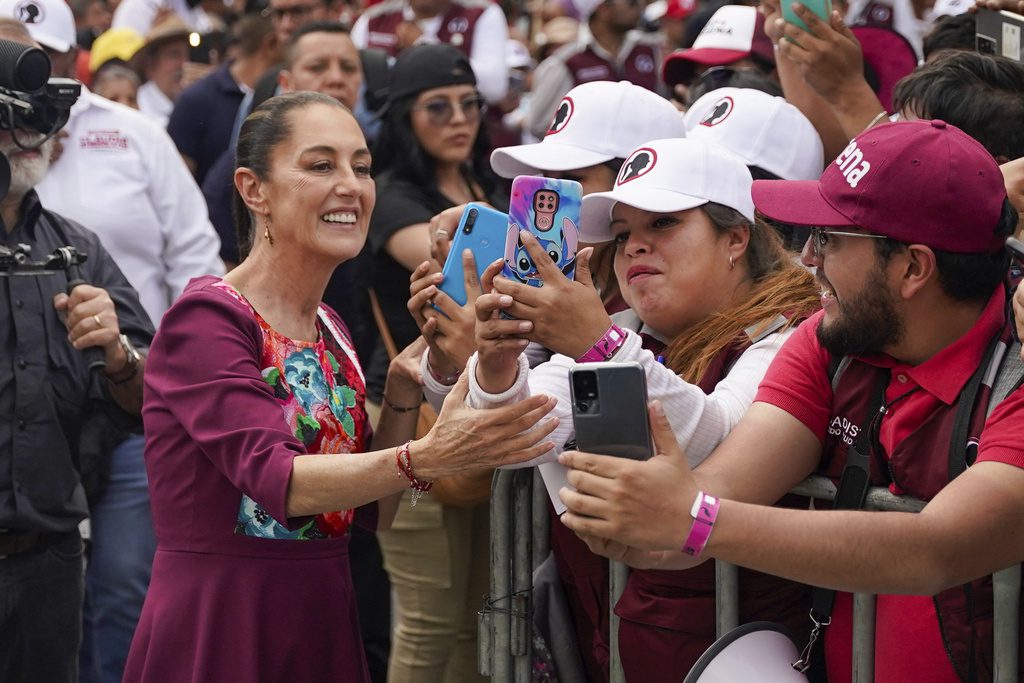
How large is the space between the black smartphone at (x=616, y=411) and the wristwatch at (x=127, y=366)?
1916 mm

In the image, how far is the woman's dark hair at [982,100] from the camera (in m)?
3.22

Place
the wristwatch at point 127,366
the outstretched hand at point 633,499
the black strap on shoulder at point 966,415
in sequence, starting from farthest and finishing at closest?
1. the wristwatch at point 127,366
2. the black strap on shoulder at point 966,415
3. the outstretched hand at point 633,499

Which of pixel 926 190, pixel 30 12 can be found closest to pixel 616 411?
pixel 926 190

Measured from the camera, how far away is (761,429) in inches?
107

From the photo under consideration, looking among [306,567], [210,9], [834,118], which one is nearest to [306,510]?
[306,567]

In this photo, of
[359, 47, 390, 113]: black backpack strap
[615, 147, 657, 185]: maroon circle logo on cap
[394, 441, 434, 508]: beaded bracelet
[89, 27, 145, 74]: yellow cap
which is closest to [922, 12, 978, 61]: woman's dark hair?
[615, 147, 657, 185]: maroon circle logo on cap

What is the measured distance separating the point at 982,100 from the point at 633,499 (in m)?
1.64

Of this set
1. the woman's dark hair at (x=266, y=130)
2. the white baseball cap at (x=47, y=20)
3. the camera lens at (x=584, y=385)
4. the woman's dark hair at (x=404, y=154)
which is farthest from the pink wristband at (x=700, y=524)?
the white baseball cap at (x=47, y=20)

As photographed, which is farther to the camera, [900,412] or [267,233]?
[267,233]

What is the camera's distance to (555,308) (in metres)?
2.56

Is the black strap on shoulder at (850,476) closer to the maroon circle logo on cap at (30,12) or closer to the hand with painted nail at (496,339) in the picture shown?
the hand with painted nail at (496,339)

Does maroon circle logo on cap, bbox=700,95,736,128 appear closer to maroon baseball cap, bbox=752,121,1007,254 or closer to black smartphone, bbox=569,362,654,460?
maroon baseball cap, bbox=752,121,1007,254

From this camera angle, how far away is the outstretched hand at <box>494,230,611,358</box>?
2553mm

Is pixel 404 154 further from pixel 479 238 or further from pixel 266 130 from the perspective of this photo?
pixel 479 238
